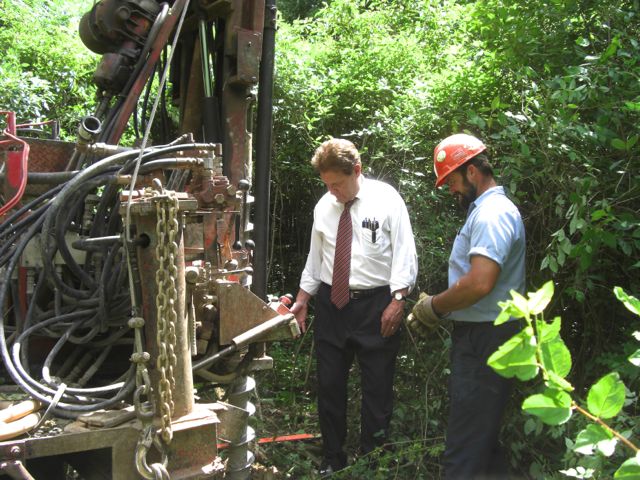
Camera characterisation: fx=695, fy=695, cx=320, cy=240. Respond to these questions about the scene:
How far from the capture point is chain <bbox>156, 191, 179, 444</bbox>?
2342 millimetres

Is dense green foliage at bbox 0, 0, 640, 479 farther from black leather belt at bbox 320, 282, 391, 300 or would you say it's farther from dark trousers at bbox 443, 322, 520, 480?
black leather belt at bbox 320, 282, 391, 300

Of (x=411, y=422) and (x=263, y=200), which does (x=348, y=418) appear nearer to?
(x=411, y=422)

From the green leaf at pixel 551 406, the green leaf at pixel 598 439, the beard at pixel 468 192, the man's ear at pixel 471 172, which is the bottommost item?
the green leaf at pixel 598 439

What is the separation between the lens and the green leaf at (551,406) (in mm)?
1082

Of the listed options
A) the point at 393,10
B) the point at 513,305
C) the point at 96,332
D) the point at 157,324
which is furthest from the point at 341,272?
the point at 393,10

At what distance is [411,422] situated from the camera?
4551mm

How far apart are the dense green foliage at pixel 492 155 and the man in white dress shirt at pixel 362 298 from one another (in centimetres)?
26

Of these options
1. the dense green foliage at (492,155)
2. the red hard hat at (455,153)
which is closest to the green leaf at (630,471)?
the dense green foliage at (492,155)

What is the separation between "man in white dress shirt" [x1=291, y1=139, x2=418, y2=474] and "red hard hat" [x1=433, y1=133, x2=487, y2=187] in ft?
A: 2.28

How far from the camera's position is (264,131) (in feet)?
13.6

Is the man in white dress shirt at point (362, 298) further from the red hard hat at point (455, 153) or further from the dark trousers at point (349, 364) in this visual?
the red hard hat at point (455, 153)

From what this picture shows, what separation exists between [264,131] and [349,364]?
1530mm

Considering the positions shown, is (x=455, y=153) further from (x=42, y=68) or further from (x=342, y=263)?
(x=42, y=68)

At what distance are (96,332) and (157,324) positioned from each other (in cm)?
76
